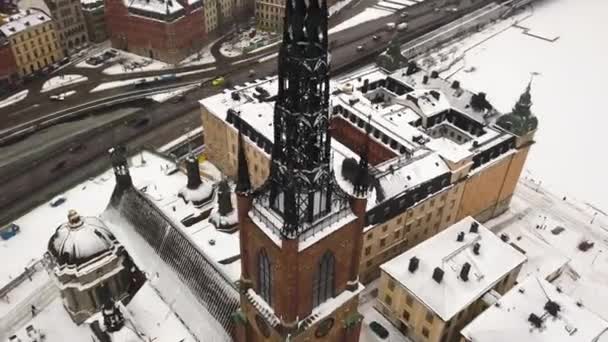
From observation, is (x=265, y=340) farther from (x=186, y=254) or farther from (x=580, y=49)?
(x=580, y=49)

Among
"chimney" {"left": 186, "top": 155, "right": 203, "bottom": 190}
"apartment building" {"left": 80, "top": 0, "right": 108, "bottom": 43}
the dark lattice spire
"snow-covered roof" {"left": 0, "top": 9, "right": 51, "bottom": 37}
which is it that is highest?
the dark lattice spire

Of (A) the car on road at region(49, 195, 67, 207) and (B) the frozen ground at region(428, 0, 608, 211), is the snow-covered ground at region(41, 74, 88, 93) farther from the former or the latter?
(B) the frozen ground at region(428, 0, 608, 211)

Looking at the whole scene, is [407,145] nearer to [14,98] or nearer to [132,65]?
[132,65]

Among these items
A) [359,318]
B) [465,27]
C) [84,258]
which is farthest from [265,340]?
[465,27]

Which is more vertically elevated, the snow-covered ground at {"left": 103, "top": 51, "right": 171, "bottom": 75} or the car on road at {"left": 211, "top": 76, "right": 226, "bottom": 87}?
the car on road at {"left": 211, "top": 76, "right": 226, "bottom": 87}

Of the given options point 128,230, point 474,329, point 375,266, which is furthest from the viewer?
point 375,266

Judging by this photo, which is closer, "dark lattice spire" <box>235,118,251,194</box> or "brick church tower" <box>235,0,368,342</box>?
"brick church tower" <box>235,0,368,342</box>

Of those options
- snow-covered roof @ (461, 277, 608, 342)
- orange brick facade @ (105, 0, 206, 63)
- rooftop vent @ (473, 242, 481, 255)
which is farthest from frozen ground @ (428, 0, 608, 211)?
orange brick facade @ (105, 0, 206, 63)

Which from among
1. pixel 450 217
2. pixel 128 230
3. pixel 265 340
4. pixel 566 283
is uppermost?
pixel 265 340
